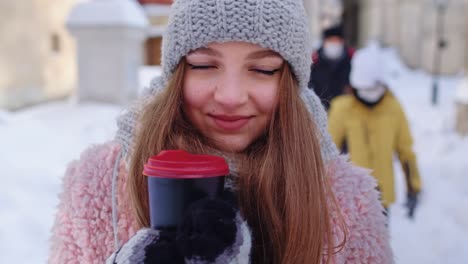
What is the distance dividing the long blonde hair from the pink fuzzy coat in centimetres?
10

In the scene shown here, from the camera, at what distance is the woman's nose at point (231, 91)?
1259 mm

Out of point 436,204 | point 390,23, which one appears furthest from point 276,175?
point 390,23

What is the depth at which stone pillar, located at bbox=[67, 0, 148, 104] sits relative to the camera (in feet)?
21.5

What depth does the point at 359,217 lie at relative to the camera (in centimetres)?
147

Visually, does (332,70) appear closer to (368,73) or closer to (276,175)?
(368,73)

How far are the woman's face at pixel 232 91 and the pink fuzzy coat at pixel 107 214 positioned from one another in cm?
31

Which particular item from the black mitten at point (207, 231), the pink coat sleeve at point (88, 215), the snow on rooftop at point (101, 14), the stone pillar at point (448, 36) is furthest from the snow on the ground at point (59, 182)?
the stone pillar at point (448, 36)

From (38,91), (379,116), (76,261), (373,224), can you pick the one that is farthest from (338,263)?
(38,91)

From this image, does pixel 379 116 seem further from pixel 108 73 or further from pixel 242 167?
pixel 108 73

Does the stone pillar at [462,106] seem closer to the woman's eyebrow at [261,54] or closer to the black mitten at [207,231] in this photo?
the woman's eyebrow at [261,54]

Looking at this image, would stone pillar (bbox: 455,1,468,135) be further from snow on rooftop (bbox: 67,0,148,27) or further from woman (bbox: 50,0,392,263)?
woman (bbox: 50,0,392,263)

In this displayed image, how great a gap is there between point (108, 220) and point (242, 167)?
1.37 ft

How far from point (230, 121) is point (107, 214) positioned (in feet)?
1.48

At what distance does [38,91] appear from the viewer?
9.51m
